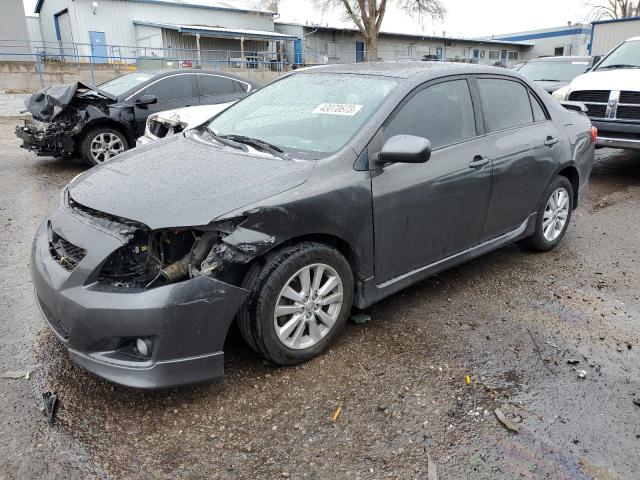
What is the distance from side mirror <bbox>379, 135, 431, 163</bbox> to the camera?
118 inches

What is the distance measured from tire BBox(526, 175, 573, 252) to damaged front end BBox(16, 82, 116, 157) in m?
6.41

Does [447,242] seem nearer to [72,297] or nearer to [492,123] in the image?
[492,123]

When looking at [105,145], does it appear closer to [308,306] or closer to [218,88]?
[218,88]

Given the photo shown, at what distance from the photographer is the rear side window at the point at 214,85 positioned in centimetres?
888

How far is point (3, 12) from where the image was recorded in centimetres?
2586

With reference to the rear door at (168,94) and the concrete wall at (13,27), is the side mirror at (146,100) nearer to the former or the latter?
the rear door at (168,94)

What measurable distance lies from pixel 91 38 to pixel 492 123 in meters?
32.9

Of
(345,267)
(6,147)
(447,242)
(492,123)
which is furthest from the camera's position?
(6,147)

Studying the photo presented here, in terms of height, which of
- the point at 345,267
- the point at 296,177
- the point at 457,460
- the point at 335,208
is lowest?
the point at 457,460

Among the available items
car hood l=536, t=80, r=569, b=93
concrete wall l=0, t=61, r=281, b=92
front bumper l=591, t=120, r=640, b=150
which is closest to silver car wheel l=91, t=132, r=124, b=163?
front bumper l=591, t=120, r=640, b=150

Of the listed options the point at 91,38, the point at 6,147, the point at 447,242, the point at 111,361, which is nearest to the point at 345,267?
the point at 447,242

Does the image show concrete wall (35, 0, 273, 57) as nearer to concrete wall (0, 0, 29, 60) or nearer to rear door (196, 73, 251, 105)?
concrete wall (0, 0, 29, 60)

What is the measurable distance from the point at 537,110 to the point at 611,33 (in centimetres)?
1878

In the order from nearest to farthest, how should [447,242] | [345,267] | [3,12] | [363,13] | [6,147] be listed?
[345,267] → [447,242] → [6,147] → [3,12] → [363,13]
